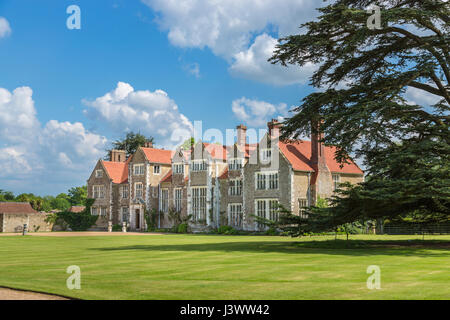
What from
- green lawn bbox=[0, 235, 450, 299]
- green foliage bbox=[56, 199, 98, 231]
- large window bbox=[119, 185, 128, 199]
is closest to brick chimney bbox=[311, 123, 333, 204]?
large window bbox=[119, 185, 128, 199]

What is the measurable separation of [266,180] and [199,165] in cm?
823

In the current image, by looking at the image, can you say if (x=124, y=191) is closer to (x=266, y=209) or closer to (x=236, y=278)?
(x=266, y=209)

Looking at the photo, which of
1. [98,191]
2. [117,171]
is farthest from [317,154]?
[98,191]

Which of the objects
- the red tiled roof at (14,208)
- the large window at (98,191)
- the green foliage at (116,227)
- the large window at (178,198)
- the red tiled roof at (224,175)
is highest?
the red tiled roof at (224,175)

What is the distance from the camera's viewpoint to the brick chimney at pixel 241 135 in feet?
146

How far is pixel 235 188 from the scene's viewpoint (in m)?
44.5

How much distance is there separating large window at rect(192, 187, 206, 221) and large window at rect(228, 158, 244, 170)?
3.94 metres

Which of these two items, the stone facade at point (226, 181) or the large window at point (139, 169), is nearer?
the stone facade at point (226, 181)

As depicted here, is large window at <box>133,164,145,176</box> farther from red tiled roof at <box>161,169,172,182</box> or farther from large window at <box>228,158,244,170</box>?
large window at <box>228,158,244,170</box>

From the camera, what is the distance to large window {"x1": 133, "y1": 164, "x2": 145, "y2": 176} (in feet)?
176

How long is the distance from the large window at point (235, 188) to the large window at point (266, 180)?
2496mm

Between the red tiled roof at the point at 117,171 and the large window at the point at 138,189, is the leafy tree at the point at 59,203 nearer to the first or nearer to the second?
the red tiled roof at the point at 117,171

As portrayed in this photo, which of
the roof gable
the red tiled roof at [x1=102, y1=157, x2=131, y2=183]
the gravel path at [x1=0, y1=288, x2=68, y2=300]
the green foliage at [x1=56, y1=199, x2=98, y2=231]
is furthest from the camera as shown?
the red tiled roof at [x1=102, y1=157, x2=131, y2=183]

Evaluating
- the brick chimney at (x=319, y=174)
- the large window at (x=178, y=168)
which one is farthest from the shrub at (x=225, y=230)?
the large window at (x=178, y=168)
